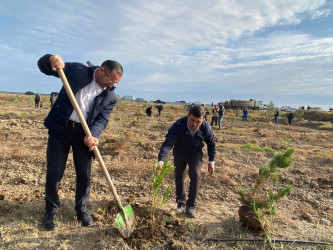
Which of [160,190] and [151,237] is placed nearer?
[151,237]

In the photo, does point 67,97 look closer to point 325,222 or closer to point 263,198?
point 263,198

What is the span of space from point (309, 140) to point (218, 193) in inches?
403

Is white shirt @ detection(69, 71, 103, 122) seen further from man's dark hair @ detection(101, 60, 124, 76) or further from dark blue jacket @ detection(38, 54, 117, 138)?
man's dark hair @ detection(101, 60, 124, 76)

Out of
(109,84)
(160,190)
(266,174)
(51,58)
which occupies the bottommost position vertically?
(160,190)

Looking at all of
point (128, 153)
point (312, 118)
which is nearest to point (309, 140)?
point (128, 153)

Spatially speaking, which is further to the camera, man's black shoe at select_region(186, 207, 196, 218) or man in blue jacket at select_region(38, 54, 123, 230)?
man's black shoe at select_region(186, 207, 196, 218)

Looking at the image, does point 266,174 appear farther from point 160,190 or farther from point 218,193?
point 160,190

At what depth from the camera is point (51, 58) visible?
8.09 feet

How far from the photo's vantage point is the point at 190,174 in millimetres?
3387

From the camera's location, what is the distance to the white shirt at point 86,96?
269 cm

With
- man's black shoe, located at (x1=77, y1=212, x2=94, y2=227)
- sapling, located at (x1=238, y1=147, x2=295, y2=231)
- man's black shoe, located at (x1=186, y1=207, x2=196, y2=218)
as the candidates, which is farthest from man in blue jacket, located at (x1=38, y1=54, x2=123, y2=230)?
sapling, located at (x1=238, y1=147, x2=295, y2=231)

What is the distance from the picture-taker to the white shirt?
8.82 feet

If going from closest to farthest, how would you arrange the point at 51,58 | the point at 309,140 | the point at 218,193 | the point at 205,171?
the point at 51,58 → the point at 218,193 → the point at 205,171 → the point at 309,140

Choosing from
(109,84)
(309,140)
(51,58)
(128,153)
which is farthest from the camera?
(309,140)
